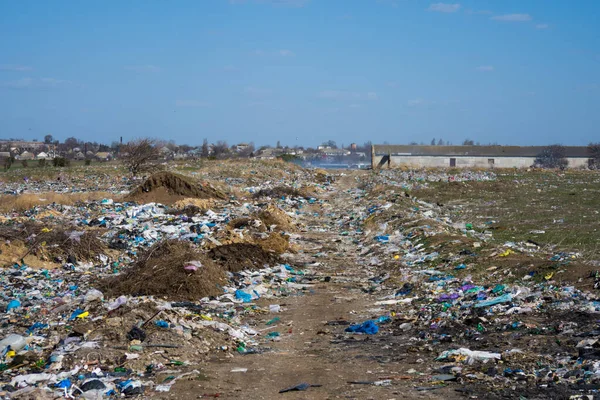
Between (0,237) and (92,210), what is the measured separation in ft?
21.7

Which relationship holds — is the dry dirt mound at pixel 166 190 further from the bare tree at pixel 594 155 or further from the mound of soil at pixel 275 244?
the bare tree at pixel 594 155

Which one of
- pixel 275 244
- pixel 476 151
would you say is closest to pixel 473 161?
pixel 476 151

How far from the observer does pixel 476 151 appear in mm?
70438

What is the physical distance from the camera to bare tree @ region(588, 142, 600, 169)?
213ft

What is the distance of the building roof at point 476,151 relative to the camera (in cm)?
6938

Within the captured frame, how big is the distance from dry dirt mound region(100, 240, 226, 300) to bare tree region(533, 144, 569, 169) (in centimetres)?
6257

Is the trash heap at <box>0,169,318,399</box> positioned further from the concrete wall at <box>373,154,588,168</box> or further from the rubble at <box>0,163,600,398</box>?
the concrete wall at <box>373,154,588,168</box>

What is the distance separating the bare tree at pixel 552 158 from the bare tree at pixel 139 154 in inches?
1900

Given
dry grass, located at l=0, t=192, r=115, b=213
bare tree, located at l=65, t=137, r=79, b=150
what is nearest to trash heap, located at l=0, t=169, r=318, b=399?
dry grass, located at l=0, t=192, r=115, b=213

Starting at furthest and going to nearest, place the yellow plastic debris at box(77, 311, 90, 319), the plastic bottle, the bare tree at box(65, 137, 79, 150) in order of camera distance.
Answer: the bare tree at box(65, 137, 79, 150) → the yellow plastic debris at box(77, 311, 90, 319) → the plastic bottle

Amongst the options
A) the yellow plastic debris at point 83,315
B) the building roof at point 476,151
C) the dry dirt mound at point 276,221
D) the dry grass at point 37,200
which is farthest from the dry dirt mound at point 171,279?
the building roof at point 476,151

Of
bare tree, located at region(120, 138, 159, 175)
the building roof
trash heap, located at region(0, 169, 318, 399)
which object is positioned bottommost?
trash heap, located at region(0, 169, 318, 399)

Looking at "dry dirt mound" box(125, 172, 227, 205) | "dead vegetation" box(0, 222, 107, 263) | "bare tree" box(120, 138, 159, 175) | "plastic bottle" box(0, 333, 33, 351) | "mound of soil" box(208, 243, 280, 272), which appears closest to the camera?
"plastic bottle" box(0, 333, 33, 351)

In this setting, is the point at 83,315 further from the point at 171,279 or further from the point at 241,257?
the point at 241,257
